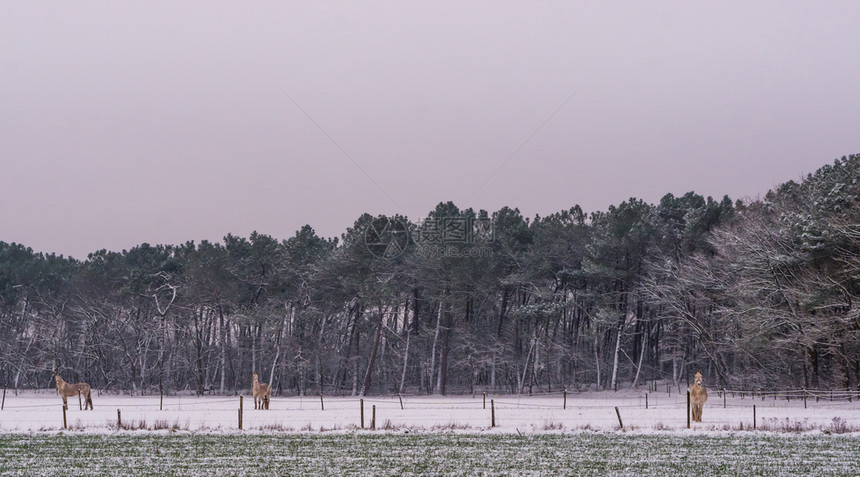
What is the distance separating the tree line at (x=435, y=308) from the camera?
55.2 metres

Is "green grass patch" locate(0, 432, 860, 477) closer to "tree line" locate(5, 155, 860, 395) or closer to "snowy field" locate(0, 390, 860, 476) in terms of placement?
"snowy field" locate(0, 390, 860, 476)

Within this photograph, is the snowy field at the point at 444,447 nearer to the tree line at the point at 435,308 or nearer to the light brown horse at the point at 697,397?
the light brown horse at the point at 697,397

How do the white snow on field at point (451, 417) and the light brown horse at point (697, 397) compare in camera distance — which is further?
the light brown horse at point (697, 397)

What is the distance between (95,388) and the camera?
6538cm

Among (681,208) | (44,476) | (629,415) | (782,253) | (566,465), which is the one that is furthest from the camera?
(681,208)

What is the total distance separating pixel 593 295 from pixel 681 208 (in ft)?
33.9

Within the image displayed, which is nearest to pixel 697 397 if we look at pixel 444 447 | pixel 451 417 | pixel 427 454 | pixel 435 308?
pixel 451 417

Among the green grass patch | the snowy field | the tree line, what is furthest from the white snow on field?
the tree line

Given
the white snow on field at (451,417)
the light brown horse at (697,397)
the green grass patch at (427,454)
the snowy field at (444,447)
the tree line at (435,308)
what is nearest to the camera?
the green grass patch at (427,454)

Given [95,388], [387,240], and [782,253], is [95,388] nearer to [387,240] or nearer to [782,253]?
[387,240]

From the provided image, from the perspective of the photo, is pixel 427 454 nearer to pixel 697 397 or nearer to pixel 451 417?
→ pixel 697 397

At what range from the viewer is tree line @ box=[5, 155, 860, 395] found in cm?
5525

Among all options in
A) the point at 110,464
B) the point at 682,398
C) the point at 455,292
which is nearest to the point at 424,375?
the point at 455,292

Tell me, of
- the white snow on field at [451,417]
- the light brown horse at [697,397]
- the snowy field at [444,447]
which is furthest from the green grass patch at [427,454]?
the light brown horse at [697,397]
